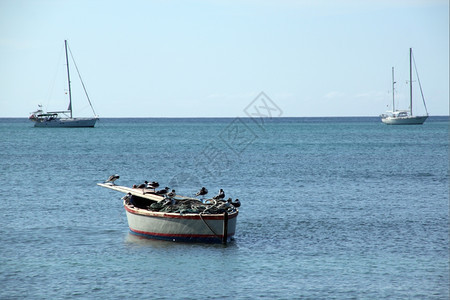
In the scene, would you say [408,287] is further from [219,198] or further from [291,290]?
[219,198]

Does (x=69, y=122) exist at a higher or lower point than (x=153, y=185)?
higher

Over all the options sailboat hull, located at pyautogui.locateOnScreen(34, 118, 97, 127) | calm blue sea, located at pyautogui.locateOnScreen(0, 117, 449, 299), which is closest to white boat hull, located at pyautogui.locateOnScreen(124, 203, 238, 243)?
calm blue sea, located at pyautogui.locateOnScreen(0, 117, 449, 299)

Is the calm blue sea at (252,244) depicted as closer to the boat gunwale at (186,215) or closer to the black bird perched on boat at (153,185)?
the boat gunwale at (186,215)

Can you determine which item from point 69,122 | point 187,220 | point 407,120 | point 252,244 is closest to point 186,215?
point 187,220

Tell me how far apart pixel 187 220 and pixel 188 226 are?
1.07ft

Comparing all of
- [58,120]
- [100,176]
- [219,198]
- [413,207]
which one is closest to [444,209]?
[413,207]

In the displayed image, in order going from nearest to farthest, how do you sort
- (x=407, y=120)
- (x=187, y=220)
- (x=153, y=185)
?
(x=187, y=220) → (x=153, y=185) → (x=407, y=120)

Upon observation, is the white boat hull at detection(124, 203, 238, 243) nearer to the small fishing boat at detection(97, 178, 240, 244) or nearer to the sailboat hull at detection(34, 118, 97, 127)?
the small fishing boat at detection(97, 178, 240, 244)

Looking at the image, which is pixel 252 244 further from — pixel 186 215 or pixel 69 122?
pixel 69 122

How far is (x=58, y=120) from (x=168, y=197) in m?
133

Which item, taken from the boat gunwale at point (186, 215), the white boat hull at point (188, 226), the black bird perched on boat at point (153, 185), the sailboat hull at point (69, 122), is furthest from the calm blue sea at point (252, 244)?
the sailboat hull at point (69, 122)

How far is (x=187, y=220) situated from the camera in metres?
29.4

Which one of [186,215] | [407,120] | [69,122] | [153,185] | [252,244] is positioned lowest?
[252,244]

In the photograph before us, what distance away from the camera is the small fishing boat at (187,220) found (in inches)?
1149
